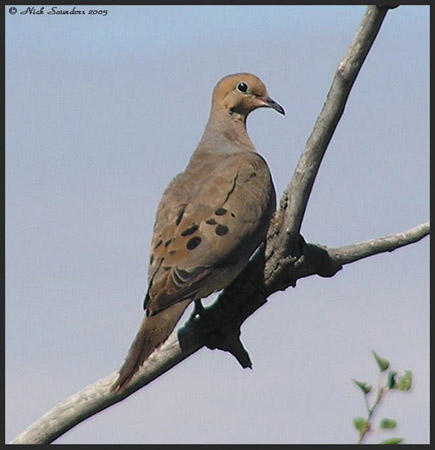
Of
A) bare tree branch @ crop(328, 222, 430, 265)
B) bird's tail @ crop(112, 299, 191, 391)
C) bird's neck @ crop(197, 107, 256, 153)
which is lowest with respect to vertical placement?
bird's tail @ crop(112, 299, 191, 391)

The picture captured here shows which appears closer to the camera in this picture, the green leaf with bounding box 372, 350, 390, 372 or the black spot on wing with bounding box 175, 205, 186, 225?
the green leaf with bounding box 372, 350, 390, 372

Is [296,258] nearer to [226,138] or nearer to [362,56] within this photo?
[362,56]

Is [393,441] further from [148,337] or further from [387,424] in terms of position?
[148,337]

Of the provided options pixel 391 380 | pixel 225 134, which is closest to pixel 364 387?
pixel 391 380

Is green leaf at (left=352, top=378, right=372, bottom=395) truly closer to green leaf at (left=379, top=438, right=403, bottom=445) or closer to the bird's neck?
green leaf at (left=379, top=438, right=403, bottom=445)

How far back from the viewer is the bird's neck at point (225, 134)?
5309mm

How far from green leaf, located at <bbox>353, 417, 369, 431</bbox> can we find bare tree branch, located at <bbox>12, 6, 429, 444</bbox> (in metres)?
1.46

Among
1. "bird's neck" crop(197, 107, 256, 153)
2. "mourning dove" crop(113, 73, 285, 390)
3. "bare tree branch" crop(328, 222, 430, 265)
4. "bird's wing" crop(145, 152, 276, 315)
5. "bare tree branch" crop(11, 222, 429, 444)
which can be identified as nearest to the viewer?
"bare tree branch" crop(11, 222, 429, 444)

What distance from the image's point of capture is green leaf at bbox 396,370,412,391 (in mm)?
1828

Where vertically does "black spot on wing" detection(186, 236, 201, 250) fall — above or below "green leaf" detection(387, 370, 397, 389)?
above

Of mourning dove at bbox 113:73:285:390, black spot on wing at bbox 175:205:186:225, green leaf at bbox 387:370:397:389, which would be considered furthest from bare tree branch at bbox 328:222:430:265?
green leaf at bbox 387:370:397:389

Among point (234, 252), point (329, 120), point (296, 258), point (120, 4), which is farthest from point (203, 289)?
point (120, 4)

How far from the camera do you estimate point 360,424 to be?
6.17 feet

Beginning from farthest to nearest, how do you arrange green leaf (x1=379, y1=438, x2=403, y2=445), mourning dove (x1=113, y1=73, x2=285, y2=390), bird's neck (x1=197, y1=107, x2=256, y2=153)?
1. bird's neck (x1=197, y1=107, x2=256, y2=153)
2. mourning dove (x1=113, y1=73, x2=285, y2=390)
3. green leaf (x1=379, y1=438, x2=403, y2=445)
